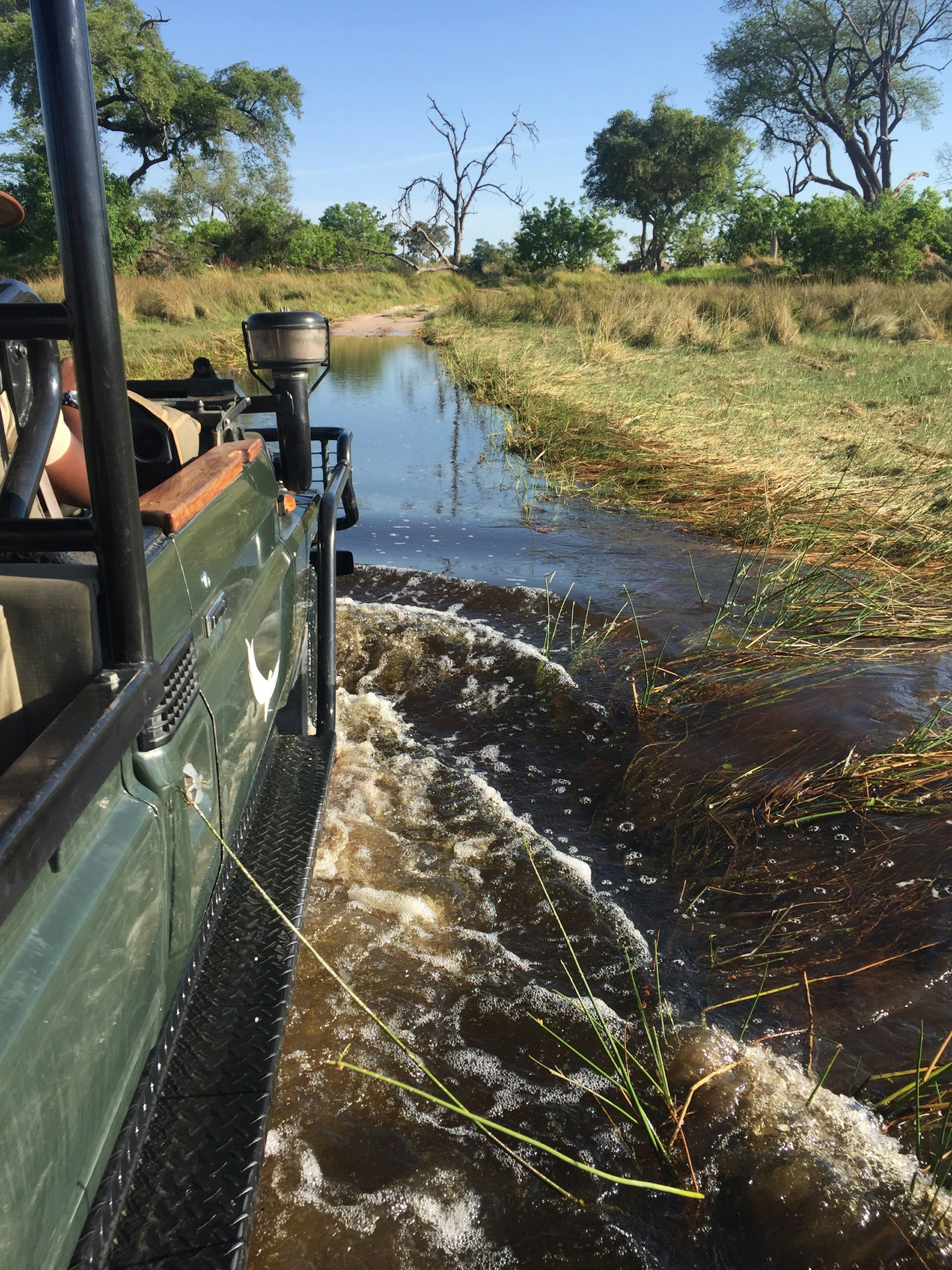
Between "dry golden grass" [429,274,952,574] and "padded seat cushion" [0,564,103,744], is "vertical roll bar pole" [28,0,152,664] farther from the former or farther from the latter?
"dry golden grass" [429,274,952,574]

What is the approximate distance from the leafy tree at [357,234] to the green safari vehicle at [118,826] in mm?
41966

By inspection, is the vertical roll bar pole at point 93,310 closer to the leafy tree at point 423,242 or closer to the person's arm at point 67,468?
the person's arm at point 67,468

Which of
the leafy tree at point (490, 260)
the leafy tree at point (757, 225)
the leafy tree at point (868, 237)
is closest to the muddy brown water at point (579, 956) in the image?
the leafy tree at point (868, 237)

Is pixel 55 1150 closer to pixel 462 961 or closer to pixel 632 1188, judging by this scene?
pixel 632 1188

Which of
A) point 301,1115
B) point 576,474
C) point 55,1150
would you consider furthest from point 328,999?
point 576,474

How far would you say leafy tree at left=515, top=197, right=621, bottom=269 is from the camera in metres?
36.6

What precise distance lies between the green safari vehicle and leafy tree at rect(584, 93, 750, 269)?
41.4 metres

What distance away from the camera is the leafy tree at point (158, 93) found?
31.5 meters

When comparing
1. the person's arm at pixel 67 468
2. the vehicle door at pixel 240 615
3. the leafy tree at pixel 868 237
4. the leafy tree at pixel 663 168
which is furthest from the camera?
the leafy tree at pixel 663 168

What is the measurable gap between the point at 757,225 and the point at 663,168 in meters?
11.9

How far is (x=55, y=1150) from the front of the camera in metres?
0.96

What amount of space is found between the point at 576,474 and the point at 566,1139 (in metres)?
6.54

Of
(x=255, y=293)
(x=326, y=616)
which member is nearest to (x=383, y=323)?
(x=255, y=293)

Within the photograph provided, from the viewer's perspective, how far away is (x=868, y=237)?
75.8 ft
